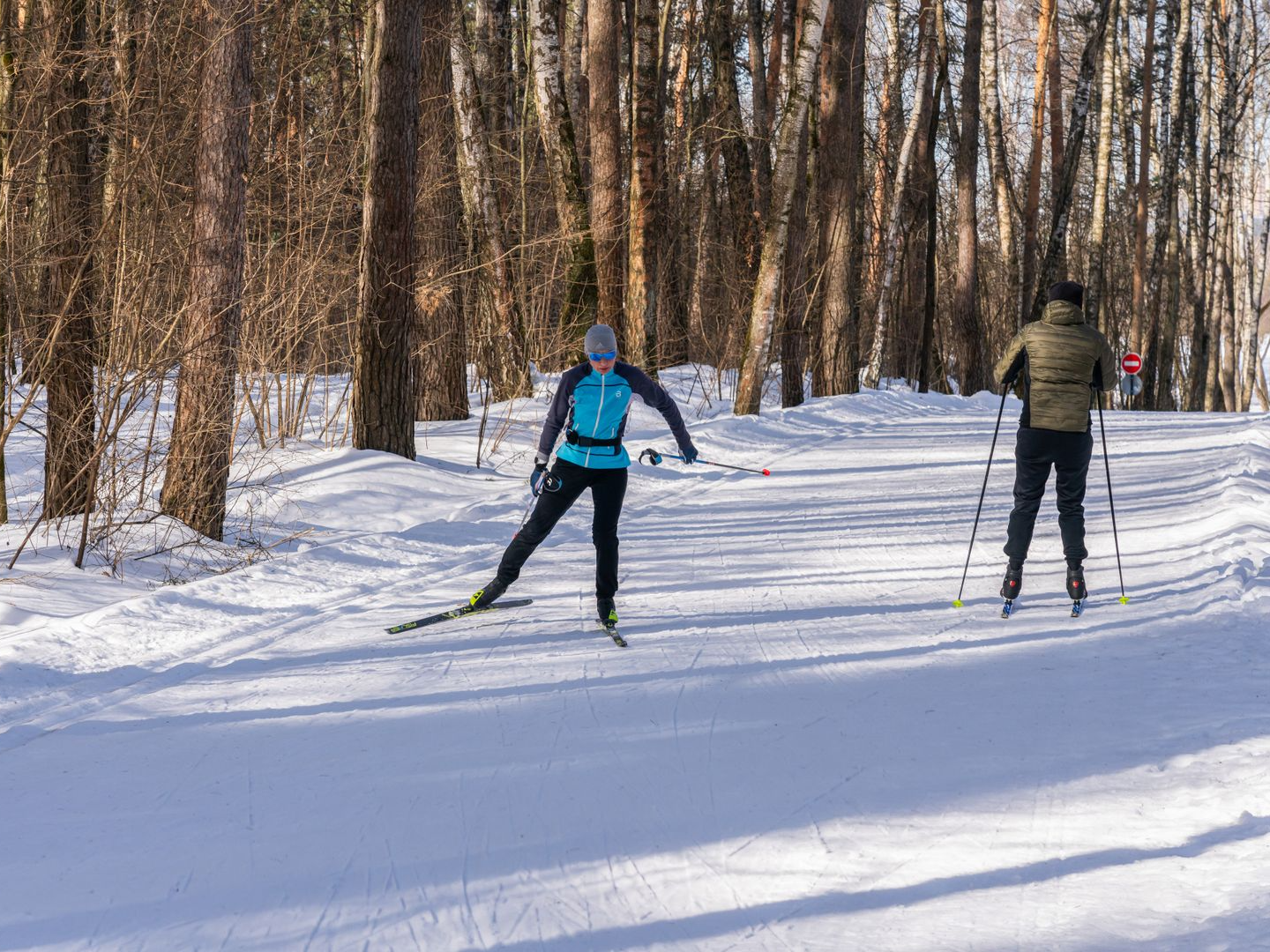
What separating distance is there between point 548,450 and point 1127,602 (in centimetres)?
400

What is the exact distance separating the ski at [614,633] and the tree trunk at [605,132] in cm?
1088

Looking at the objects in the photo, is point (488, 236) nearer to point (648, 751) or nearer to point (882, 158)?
point (648, 751)

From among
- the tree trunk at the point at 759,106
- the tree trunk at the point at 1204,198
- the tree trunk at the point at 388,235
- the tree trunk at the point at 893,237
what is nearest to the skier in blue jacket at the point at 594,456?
the tree trunk at the point at 388,235

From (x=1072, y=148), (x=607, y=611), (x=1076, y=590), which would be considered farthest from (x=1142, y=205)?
(x=607, y=611)

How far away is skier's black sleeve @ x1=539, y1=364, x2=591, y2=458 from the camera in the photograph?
24.7ft

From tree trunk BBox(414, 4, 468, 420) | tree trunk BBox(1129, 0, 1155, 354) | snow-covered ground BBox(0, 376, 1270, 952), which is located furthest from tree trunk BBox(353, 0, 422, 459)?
tree trunk BBox(1129, 0, 1155, 354)

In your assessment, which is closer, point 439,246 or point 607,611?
point 607,611

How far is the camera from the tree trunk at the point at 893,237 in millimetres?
25219

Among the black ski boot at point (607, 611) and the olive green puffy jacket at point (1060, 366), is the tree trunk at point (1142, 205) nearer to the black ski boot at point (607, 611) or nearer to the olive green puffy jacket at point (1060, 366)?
the olive green puffy jacket at point (1060, 366)

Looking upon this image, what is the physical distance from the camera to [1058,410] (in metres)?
8.21

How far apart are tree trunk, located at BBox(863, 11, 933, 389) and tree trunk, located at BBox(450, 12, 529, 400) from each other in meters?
10.4

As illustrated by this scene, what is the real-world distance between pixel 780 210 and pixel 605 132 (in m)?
3.03

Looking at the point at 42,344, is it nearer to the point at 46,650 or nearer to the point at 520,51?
the point at 46,650

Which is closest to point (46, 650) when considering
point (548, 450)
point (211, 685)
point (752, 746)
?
point (211, 685)
